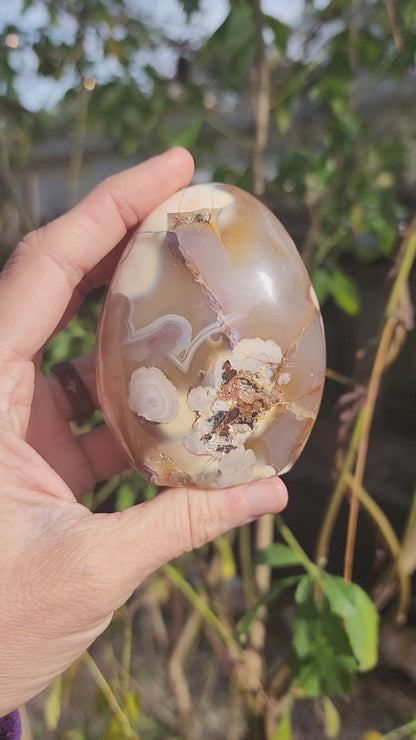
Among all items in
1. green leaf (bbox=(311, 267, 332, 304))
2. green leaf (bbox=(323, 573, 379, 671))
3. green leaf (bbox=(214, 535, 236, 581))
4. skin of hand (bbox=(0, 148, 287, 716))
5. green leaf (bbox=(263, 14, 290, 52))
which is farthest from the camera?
green leaf (bbox=(214, 535, 236, 581))

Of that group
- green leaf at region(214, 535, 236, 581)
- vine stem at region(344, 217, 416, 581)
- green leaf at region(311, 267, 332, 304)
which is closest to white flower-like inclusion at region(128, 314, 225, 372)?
vine stem at region(344, 217, 416, 581)

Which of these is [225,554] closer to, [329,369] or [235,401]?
[329,369]

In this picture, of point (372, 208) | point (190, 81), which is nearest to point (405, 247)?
point (372, 208)

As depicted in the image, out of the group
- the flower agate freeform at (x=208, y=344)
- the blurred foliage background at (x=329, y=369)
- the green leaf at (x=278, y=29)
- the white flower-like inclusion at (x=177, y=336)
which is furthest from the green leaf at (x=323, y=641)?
the green leaf at (x=278, y=29)

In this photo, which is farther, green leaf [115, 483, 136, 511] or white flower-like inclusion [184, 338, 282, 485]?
green leaf [115, 483, 136, 511]

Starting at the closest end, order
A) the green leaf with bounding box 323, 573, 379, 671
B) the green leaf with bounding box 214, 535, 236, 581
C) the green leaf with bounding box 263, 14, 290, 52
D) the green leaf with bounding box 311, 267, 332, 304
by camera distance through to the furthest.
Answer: the green leaf with bounding box 323, 573, 379, 671 < the green leaf with bounding box 263, 14, 290, 52 < the green leaf with bounding box 311, 267, 332, 304 < the green leaf with bounding box 214, 535, 236, 581

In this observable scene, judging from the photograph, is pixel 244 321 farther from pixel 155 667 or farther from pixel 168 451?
pixel 155 667

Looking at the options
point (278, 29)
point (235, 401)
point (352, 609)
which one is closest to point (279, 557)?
point (352, 609)

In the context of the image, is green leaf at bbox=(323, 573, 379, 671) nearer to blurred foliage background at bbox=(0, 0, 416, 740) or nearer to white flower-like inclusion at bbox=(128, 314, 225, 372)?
blurred foliage background at bbox=(0, 0, 416, 740)
